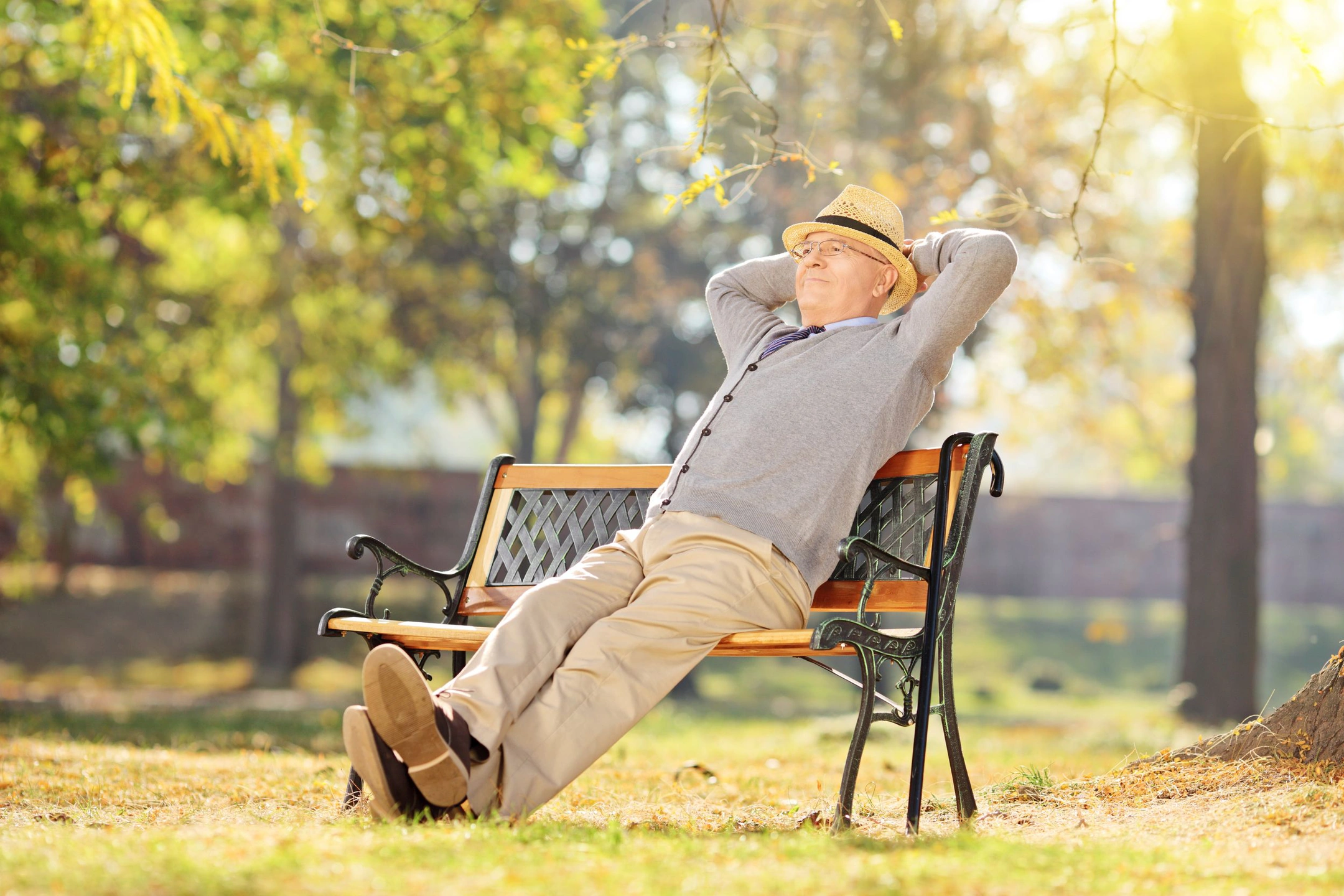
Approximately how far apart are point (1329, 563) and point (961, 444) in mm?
26092

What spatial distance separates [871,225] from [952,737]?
1623 mm

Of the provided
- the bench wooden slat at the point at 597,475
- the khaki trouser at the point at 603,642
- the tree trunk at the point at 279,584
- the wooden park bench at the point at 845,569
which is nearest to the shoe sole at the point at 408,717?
the khaki trouser at the point at 603,642

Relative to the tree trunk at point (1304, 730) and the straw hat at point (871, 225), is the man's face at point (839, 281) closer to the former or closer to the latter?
the straw hat at point (871, 225)

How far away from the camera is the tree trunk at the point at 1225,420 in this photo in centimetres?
993

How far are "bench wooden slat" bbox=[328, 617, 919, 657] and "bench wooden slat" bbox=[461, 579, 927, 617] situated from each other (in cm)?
11

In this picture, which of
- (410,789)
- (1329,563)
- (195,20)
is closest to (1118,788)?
(410,789)

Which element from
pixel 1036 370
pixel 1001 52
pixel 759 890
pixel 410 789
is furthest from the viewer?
pixel 1036 370

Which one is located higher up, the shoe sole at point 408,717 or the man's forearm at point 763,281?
the man's forearm at point 763,281

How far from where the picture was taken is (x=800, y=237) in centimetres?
451

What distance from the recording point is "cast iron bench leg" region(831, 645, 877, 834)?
11.9 ft

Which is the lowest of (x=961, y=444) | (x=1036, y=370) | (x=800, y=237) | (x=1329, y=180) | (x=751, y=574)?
(x=751, y=574)

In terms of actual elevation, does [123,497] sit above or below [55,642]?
above

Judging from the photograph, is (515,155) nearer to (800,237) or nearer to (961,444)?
(800,237)

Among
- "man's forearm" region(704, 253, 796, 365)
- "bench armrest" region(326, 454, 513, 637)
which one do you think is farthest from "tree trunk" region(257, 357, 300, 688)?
"man's forearm" region(704, 253, 796, 365)
